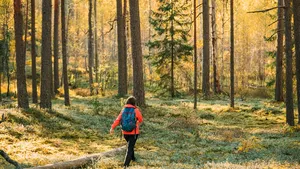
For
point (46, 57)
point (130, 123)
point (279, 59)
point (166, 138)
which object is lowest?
point (166, 138)

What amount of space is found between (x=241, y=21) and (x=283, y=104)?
34000 mm

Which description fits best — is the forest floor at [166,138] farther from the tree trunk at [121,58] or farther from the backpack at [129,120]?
the tree trunk at [121,58]

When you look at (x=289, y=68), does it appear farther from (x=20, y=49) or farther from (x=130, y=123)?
(x=20, y=49)

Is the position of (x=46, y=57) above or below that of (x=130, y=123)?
above

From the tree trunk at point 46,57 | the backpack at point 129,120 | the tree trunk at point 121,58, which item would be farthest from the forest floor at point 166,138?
the tree trunk at point 121,58

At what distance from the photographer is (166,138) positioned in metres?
13.9

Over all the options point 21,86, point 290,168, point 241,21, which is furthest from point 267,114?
point 241,21

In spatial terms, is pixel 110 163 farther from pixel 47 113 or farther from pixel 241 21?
pixel 241 21

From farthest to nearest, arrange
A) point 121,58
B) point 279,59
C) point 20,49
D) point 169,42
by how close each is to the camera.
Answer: point 169,42 → point 121,58 → point 279,59 → point 20,49

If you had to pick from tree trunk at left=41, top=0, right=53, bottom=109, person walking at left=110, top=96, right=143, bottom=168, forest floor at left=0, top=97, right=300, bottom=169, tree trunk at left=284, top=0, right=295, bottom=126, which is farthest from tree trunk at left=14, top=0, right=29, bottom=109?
tree trunk at left=284, top=0, right=295, bottom=126

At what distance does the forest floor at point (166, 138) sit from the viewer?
9.42 meters

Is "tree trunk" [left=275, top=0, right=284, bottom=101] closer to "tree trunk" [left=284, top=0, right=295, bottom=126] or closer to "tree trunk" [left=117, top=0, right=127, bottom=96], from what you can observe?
"tree trunk" [left=284, top=0, right=295, bottom=126]

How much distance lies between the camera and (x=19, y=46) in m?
16.1

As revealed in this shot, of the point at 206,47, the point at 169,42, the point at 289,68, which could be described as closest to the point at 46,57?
the point at 289,68
